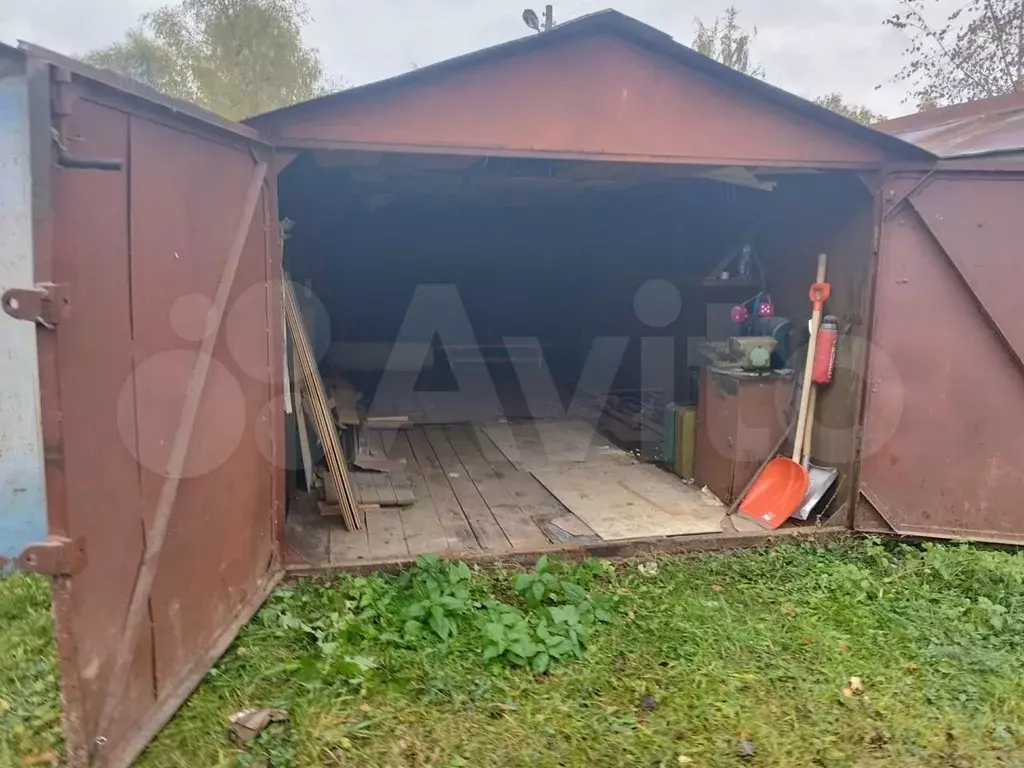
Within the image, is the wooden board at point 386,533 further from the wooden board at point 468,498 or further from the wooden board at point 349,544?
the wooden board at point 468,498

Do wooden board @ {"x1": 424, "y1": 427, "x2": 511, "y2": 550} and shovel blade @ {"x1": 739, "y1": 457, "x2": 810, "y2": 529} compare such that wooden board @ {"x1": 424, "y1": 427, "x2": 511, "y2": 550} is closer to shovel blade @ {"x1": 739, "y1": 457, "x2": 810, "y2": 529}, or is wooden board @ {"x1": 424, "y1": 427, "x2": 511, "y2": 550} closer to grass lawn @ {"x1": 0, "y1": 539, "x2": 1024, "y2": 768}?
grass lawn @ {"x1": 0, "y1": 539, "x2": 1024, "y2": 768}

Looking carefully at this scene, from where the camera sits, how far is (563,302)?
880 centimetres

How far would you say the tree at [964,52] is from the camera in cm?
1342

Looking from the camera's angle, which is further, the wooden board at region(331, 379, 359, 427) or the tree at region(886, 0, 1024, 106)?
the tree at region(886, 0, 1024, 106)

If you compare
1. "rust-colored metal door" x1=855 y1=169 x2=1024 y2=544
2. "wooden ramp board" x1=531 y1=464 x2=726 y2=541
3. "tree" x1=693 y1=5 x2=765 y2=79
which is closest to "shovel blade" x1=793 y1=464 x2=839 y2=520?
"rust-colored metal door" x1=855 y1=169 x2=1024 y2=544

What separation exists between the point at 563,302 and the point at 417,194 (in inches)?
102

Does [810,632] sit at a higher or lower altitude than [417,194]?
lower

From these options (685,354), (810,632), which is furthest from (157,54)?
(810,632)

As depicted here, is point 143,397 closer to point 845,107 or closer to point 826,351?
point 826,351

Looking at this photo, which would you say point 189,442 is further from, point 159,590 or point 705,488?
point 705,488

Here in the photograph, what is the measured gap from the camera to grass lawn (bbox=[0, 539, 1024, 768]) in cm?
248

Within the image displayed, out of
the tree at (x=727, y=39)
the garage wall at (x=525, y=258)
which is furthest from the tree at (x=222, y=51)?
the tree at (x=727, y=39)

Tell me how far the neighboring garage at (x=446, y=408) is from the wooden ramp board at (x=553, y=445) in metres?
0.06

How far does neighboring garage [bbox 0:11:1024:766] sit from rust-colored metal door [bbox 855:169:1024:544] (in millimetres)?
16
